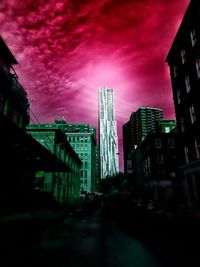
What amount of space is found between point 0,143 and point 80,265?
13.8 meters

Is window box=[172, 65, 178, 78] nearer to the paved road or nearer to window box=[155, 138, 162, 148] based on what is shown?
window box=[155, 138, 162, 148]

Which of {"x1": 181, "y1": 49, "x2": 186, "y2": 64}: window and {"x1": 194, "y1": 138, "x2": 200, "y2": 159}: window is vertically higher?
{"x1": 181, "y1": 49, "x2": 186, "y2": 64}: window

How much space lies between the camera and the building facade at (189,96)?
27781 mm

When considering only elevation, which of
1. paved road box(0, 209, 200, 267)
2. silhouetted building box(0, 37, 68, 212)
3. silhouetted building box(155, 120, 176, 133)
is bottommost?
paved road box(0, 209, 200, 267)

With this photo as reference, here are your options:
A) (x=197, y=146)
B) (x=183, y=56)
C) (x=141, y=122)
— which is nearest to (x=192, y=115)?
(x=197, y=146)

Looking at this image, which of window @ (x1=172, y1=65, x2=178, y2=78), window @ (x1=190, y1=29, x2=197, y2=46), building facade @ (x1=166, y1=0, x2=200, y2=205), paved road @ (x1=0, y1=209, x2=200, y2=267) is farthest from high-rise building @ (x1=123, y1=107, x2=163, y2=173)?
paved road @ (x1=0, y1=209, x2=200, y2=267)

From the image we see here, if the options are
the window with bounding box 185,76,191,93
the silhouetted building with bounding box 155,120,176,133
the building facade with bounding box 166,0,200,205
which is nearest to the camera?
the building facade with bounding box 166,0,200,205

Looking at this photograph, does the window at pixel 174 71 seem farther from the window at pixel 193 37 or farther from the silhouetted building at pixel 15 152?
the silhouetted building at pixel 15 152

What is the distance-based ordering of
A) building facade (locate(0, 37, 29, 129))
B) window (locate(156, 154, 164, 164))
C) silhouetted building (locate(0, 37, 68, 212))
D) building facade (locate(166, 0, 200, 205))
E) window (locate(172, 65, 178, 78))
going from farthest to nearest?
window (locate(156, 154, 164, 164))
window (locate(172, 65, 178, 78))
building facade (locate(166, 0, 200, 205))
building facade (locate(0, 37, 29, 129))
silhouetted building (locate(0, 37, 68, 212))

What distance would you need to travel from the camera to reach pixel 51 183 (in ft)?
133

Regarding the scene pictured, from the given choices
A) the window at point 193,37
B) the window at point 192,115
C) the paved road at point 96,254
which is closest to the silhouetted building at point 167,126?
the window at point 192,115

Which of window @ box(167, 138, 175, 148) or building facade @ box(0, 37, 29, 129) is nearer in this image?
building facade @ box(0, 37, 29, 129)

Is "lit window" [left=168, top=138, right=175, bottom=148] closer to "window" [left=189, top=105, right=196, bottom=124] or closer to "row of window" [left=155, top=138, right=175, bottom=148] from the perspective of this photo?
"row of window" [left=155, top=138, right=175, bottom=148]

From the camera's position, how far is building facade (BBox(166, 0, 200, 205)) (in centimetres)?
2778
